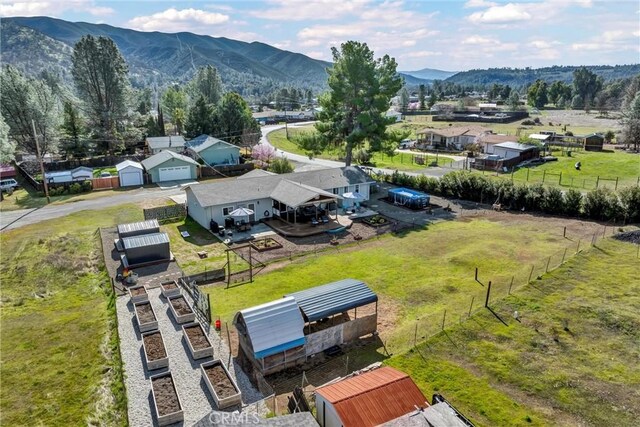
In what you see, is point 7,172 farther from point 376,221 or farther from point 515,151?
point 515,151

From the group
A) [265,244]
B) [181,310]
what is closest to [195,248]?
[265,244]

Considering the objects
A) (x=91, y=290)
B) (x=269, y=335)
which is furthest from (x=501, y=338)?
(x=91, y=290)

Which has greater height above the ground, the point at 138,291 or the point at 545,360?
the point at 138,291

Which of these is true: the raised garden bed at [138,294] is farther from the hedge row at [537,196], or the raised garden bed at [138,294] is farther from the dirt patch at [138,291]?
the hedge row at [537,196]

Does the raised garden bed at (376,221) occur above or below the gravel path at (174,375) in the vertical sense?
above

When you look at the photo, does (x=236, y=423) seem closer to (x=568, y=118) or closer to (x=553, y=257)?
(x=553, y=257)

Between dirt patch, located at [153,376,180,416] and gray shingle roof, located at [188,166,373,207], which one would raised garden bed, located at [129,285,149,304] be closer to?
dirt patch, located at [153,376,180,416]

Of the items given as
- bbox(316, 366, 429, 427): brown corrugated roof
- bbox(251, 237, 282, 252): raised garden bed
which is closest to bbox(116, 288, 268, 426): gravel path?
bbox(316, 366, 429, 427): brown corrugated roof

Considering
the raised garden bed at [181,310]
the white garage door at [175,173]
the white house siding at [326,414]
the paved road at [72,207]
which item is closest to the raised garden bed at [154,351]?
the raised garden bed at [181,310]
